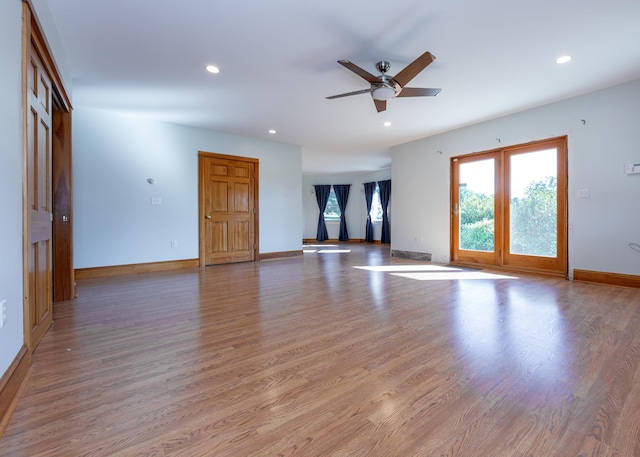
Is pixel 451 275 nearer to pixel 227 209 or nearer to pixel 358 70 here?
pixel 358 70

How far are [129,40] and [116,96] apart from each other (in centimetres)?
152

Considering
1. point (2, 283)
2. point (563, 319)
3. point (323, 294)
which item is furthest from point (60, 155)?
point (563, 319)

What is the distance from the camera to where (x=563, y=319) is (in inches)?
96.0

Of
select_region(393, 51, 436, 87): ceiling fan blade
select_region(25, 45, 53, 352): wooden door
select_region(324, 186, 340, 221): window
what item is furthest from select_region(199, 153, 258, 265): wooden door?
select_region(324, 186, 340, 221): window

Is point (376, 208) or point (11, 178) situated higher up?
point (376, 208)

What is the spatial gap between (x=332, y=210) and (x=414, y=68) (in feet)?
27.0

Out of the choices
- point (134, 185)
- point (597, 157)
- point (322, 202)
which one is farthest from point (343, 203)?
point (597, 157)

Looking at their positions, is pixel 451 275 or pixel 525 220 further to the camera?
pixel 525 220

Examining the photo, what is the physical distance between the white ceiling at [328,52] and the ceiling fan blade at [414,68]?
23 cm

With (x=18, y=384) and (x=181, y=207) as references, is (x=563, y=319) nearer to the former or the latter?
(x=18, y=384)

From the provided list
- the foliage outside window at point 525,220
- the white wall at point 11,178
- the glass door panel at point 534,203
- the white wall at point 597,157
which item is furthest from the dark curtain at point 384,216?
the white wall at point 11,178

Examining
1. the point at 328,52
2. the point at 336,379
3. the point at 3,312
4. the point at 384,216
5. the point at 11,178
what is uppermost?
the point at 328,52

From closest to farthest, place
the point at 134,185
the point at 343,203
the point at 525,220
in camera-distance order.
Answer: the point at 525,220 → the point at 134,185 → the point at 343,203

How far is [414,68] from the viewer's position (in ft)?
8.99
